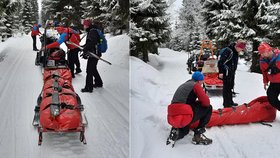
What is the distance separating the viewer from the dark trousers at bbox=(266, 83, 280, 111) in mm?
1885

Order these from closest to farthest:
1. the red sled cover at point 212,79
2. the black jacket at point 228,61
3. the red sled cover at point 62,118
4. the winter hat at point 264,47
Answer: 1. the red sled cover at point 62,118
2. the winter hat at point 264,47
3. the black jacket at point 228,61
4. the red sled cover at point 212,79

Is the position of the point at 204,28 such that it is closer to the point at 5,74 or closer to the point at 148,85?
the point at 148,85

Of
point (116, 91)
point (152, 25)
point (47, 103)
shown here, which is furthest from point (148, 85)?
point (47, 103)

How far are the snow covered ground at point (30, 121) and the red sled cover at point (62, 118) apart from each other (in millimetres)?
37

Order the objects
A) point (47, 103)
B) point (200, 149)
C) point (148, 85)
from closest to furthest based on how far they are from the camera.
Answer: point (47, 103)
point (200, 149)
point (148, 85)

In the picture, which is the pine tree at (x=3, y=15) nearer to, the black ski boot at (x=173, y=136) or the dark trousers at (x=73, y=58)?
the dark trousers at (x=73, y=58)

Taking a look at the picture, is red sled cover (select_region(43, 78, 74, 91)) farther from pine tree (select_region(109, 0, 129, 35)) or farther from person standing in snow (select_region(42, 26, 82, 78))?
pine tree (select_region(109, 0, 129, 35))

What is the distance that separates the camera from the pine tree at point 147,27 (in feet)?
5.49

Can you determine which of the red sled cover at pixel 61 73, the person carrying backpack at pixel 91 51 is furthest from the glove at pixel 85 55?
the red sled cover at pixel 61 73

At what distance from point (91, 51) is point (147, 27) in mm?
339

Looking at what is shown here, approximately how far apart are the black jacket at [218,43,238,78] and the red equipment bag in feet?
1.38

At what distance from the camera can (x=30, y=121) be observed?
126 cm

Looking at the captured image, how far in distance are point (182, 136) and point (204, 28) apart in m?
0.65

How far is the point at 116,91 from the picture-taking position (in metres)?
1.69
